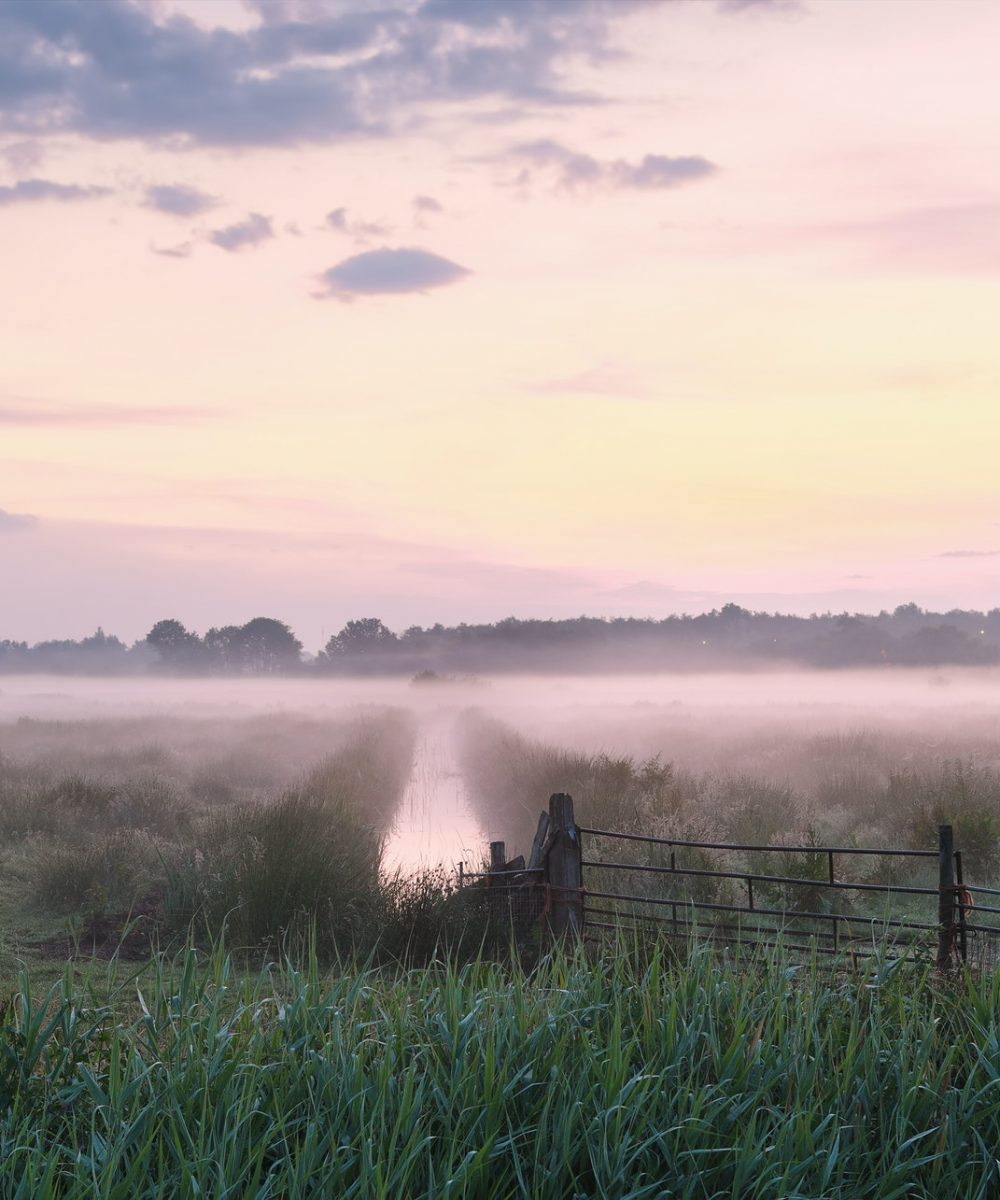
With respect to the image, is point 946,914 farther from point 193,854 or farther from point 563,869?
point 193,854

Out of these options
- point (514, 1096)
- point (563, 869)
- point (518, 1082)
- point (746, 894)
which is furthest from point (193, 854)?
A: point (514, 1096)

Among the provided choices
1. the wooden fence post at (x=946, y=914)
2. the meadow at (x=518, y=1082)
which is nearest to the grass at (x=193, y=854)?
the meadow at (x=518, y=1082)

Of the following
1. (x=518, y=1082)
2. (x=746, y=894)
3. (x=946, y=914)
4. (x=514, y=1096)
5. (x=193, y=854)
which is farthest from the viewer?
(x=193, y=854)

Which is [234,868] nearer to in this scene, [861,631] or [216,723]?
[216,723]

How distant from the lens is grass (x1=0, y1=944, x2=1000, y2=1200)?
4.47m

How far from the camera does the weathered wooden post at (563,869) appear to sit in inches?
386

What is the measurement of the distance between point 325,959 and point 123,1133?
21.3 feet

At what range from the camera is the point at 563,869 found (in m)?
9.89

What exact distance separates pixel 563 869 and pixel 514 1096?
494cm

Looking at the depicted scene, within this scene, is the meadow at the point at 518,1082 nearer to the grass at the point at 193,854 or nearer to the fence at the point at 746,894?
the fence at the point at 746,894

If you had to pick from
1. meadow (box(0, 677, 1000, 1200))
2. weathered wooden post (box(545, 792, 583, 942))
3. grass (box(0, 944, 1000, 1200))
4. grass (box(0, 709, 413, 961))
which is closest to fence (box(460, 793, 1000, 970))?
weathered wooden post (box(545, 792, 583, 942))

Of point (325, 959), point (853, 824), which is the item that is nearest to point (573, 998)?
point (325, 959)

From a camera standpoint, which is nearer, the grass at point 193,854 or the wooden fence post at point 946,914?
the wooden fence post at point 946,914

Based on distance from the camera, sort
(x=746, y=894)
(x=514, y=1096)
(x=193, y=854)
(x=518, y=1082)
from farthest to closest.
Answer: (x=193, y=854) → (x=746, y=894) → (x=518, y=1082) → (x=514, y=1096)
